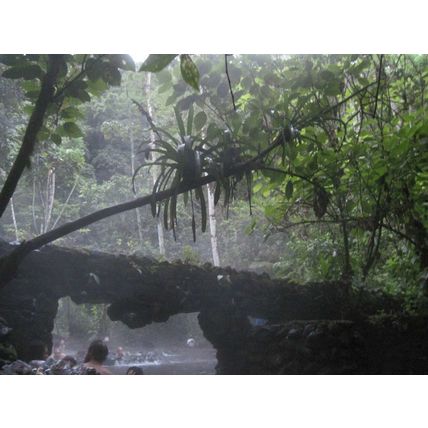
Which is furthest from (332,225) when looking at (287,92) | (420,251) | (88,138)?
(88,138)

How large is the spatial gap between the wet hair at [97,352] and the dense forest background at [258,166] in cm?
7

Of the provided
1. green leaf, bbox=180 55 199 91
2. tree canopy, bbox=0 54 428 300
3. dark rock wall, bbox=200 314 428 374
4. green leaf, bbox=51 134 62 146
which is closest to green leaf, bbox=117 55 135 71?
tree canopy, bbox=0 54 428 300

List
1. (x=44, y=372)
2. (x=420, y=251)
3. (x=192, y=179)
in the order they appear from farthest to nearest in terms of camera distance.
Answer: (x=420, y=251) → (x=44, y=372) → (x=192, y=179)

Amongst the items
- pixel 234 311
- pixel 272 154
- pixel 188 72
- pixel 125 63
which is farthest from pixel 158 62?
pixel 234 311

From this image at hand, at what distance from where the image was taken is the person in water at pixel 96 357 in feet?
7.73

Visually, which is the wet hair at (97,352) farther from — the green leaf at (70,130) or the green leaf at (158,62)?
the green leaf at (158,62)

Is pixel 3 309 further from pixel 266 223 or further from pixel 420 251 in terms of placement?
pixel 420 251

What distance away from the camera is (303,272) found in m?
2.51

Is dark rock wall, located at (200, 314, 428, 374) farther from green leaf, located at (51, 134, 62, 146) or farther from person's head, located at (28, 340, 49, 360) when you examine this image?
green leaf, located at (51, 134, 62, 146)

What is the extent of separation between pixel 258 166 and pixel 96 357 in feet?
3.97

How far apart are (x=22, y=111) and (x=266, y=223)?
1345 millimetres

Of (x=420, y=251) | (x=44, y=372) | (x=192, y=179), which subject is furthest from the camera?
(x=420, y=251)

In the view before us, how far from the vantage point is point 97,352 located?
2355mm

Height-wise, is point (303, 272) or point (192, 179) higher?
point (192, 179)
